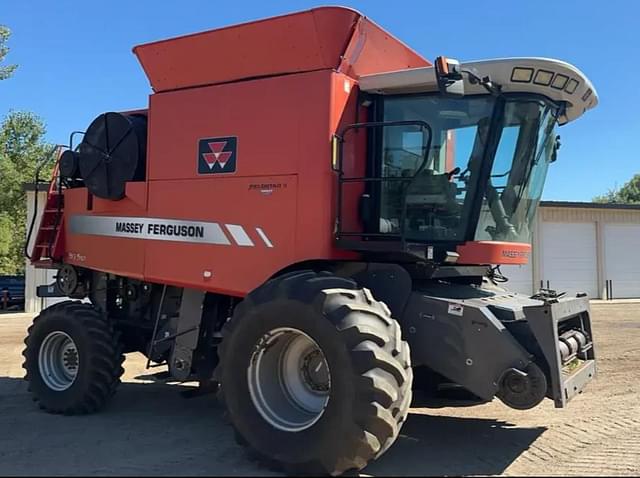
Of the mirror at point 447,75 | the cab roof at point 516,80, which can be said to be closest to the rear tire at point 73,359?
the cab roof at point 516,80

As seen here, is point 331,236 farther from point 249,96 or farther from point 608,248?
point 608,248

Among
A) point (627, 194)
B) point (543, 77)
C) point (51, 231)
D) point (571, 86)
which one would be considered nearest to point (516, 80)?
point (543, 77)

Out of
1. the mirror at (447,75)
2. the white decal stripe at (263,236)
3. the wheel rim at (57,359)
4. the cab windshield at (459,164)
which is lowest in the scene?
the wheel rim at (57,359)

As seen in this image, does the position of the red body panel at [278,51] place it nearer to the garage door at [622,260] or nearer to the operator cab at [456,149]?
the operator cab at [456,149]

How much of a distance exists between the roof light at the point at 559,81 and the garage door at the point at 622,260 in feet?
73.4

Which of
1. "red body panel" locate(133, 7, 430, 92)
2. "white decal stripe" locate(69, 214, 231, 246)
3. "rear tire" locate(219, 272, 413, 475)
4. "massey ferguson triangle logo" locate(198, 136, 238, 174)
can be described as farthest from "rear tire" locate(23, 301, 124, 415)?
"red body panel" locate(133, 7, 430, 92)

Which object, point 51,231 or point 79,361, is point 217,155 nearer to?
point 79,361

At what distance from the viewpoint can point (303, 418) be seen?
15.7ft

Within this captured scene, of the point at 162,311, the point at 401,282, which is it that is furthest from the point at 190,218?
the point at 401,282

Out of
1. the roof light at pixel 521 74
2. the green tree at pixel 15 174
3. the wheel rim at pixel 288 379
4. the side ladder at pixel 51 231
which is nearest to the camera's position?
the wheel rim at pixel 288 379

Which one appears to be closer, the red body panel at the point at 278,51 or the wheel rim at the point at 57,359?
the red body panel at the point at 278,51

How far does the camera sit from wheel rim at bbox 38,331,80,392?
6.97 meters

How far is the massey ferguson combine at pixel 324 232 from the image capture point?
462 cm

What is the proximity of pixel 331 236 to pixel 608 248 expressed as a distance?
76.5 feet
